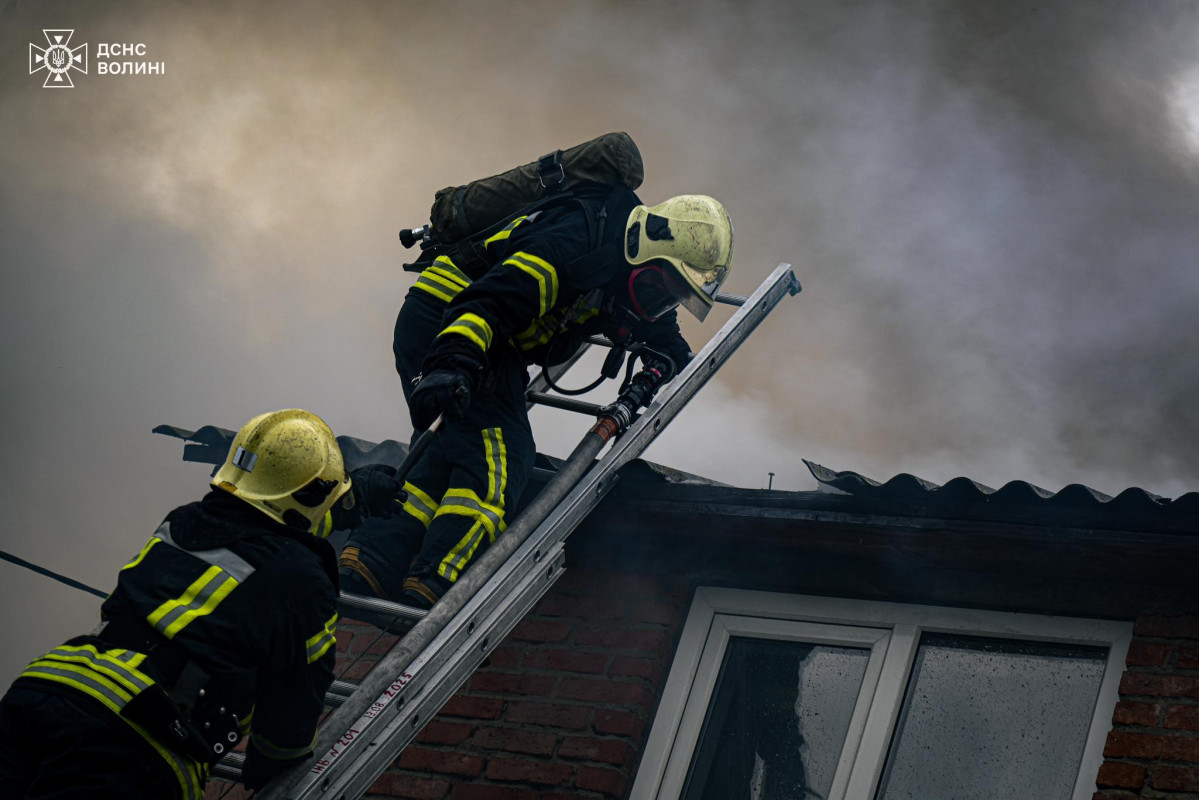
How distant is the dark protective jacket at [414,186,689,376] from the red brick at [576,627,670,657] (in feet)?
3.16

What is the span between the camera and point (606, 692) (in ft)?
14.1

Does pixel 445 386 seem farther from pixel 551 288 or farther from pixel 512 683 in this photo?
pixel 512 683

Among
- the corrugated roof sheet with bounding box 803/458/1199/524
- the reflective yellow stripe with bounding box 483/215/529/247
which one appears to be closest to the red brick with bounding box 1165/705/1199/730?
the corrugated roof sheet with bounding box 803/458/1199/524

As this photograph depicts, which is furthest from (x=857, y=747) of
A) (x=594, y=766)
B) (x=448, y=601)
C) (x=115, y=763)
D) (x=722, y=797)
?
(x=115, y=763)

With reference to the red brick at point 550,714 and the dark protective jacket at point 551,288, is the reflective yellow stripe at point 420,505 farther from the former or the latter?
the red brick at point 550,714

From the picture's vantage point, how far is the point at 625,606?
450 cm

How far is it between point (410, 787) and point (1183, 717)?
2.40 metres

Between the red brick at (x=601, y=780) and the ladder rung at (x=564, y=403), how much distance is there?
3.76 feet

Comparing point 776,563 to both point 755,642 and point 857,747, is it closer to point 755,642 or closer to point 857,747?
point 755,642

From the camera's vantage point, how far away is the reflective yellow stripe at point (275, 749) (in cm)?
298

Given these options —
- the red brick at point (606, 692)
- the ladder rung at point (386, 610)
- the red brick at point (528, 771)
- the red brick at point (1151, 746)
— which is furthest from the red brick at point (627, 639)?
the red brick at point (1151, 746)

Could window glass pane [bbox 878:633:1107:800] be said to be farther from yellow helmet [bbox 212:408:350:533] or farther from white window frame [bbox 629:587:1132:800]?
yellow helmet [bbox 212:408:350:533]

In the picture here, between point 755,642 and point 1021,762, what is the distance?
968 mm

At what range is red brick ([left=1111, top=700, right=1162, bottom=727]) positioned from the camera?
368 centimetres
